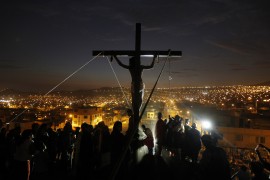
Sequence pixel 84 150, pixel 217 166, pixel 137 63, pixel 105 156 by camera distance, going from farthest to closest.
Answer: pixel 137 63
pixel 105 156
pixel 84 150
pixel 217 166

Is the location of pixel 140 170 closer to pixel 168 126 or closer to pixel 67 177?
pixel 67 177

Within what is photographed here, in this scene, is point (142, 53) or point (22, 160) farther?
point (142, 53)

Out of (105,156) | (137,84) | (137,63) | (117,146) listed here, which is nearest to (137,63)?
(137,63)

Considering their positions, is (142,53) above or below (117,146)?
above

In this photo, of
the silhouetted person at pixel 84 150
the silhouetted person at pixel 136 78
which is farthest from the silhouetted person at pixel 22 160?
the silhouetted person at pixel 136 78

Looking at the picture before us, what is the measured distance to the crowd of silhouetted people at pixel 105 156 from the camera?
583 centimetres

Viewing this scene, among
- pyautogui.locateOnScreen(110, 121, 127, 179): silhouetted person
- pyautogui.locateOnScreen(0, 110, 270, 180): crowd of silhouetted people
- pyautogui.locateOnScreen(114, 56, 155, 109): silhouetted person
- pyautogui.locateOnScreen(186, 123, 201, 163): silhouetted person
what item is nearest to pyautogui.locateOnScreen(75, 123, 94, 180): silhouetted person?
pyautogui.locateOnScreen(0, 110, 270, 180): crowd of silhouetted people

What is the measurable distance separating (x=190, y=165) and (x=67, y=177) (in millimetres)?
4298

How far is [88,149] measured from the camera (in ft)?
21.1

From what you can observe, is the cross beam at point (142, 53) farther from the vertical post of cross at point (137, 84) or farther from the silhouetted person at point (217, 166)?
the silhouetted person at point (217, 166)

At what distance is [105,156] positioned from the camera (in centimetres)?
664

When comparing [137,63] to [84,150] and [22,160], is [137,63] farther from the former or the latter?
[22,160]

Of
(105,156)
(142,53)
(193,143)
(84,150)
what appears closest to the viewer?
(84,150)

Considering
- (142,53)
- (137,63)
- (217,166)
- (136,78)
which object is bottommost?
(217,166)
